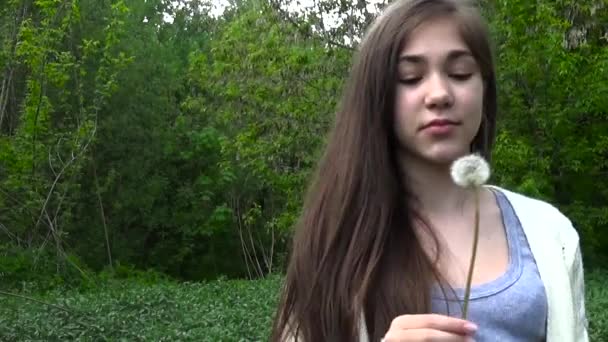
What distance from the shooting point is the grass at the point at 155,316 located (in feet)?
24.1

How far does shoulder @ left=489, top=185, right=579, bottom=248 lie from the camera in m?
1.41

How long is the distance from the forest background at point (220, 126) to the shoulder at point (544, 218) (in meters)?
5.08

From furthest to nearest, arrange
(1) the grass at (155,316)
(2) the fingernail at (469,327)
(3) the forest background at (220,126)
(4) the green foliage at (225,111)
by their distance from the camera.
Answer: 1. (4) the green foliage at (225,111)
2. (3) the forest background at (220,126)
3. (1) the grass at (155,316)
4. (2) the fingernail at (469,327)

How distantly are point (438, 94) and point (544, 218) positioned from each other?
252 millimetres

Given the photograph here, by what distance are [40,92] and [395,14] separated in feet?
38.5

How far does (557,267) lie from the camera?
4.43 feet

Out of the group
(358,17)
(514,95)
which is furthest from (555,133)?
(358,17)

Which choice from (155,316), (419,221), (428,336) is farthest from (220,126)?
(428,336)

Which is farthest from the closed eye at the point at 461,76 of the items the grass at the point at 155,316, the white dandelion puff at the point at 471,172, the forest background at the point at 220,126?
the grass at the point at 155,316

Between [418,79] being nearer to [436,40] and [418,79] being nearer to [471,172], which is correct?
[436,40]

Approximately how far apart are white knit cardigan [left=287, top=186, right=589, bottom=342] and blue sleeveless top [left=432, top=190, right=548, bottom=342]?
0.05 ft

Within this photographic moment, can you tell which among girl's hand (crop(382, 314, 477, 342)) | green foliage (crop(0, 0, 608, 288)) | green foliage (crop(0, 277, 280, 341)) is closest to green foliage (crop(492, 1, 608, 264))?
green foliage (crop(0, 0, 608, 288))

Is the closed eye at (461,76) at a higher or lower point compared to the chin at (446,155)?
higher

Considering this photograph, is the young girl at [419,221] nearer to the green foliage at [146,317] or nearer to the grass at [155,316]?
the green foliage at [146,317]
